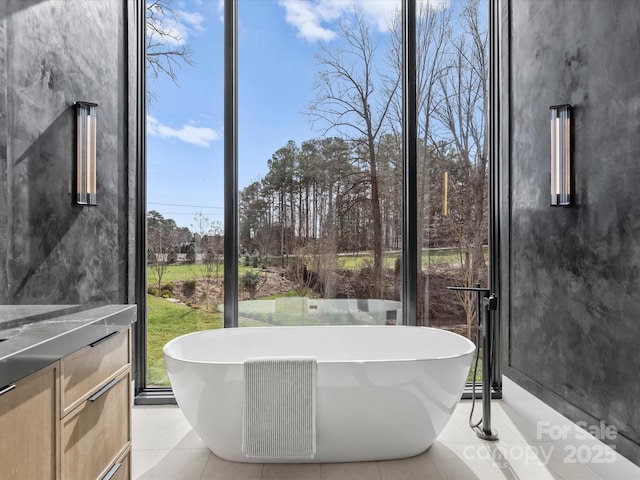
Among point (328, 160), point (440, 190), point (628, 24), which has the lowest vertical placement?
point (440, 190)

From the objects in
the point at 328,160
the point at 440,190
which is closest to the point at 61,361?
the point at 328,160

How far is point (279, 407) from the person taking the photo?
6.54ft

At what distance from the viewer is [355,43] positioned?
10.6ft

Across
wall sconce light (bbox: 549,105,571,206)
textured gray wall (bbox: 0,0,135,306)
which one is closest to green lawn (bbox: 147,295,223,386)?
textured gray wall (bbox: 0,0,135,306)

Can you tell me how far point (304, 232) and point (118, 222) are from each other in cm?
130

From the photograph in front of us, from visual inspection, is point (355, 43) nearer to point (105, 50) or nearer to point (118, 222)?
A: point (105, 50)

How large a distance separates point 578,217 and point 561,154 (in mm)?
358

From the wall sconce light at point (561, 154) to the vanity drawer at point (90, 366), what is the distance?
2270mm

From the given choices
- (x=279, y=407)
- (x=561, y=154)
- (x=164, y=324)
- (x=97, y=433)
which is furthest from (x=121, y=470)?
(x=561, y=154)

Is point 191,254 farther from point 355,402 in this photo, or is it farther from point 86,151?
point 355,402

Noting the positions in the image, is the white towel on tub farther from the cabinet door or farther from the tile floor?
the cabinet door

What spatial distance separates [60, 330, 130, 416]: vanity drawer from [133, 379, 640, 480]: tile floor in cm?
88

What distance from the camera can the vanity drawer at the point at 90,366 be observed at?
1.25 meters

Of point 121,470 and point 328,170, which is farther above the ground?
point 328,170
